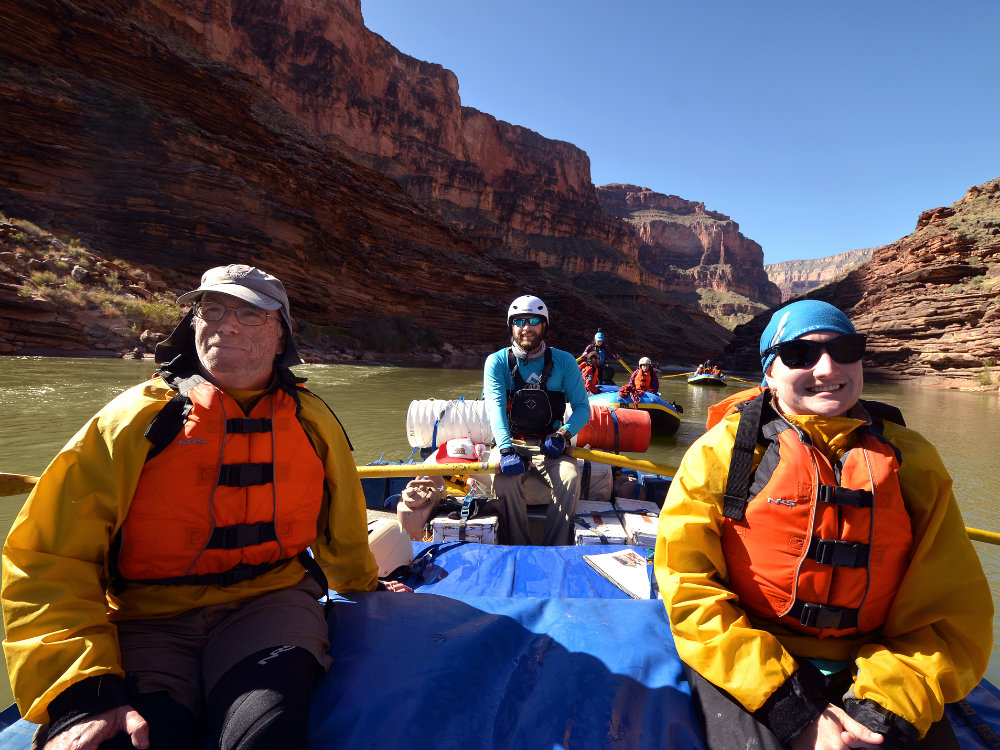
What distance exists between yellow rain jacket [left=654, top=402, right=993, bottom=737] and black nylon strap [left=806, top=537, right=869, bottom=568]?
0.15m

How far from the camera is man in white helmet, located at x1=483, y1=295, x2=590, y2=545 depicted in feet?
11.9

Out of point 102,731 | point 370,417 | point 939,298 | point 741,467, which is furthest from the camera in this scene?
point 939,298

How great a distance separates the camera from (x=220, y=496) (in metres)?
1.55

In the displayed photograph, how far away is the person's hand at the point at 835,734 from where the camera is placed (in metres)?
1.17

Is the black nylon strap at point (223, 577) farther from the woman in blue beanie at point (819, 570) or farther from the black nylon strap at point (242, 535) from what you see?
the woman in blue beanie at point (819, 570)

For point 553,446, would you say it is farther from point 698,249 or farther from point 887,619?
point 698,249

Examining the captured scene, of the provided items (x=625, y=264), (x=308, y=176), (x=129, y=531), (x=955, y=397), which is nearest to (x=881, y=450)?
(x=129, y=531)

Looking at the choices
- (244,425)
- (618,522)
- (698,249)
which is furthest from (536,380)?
(698,249)

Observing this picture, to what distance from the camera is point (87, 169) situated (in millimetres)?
22734

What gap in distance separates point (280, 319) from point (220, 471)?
61 centimetres

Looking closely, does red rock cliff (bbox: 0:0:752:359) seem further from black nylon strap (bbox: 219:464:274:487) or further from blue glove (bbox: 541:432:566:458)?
black nylon strap (bbox: 219:464:274:487)

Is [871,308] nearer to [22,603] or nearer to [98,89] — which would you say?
[22,603]

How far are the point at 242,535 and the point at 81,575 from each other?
41cm

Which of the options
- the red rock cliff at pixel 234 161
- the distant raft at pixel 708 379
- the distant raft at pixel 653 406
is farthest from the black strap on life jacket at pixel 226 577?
the red rock cliff at pixel 234 161
